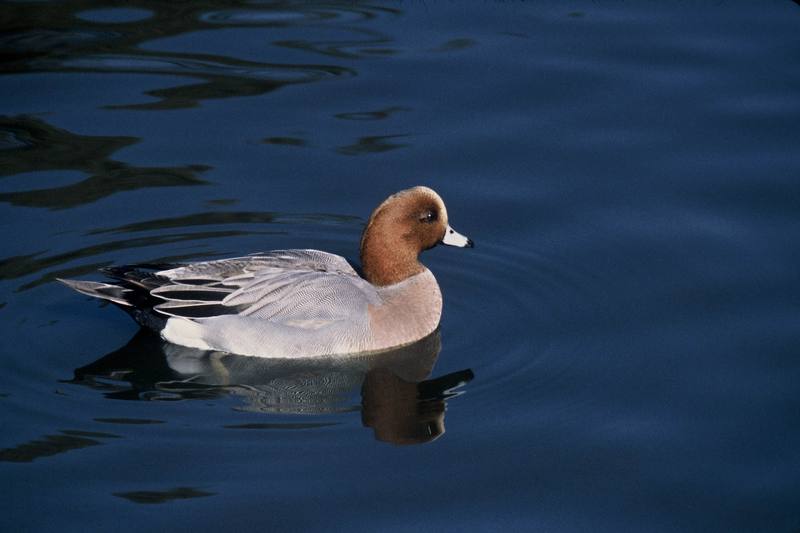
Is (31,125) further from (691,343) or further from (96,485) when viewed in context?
(691,343)

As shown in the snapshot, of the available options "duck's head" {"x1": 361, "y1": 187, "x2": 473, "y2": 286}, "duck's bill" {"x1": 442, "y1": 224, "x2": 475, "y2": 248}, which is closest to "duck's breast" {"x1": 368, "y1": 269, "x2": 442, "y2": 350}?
"duck's head" {"x1": 361, "y1": 187, "x2": 473, "y2": 286}

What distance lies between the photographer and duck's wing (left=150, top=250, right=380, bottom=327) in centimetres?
789

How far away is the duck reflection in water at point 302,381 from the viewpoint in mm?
7145

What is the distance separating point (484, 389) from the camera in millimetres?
7297

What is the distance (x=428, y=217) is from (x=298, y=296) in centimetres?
93

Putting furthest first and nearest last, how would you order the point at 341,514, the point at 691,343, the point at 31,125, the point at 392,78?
the point at 392,78
the point at 31,125
the point at 691,343
the point at 341,514

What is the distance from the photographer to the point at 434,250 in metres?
9.27

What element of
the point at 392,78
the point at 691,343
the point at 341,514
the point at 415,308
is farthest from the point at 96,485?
the point at 392,78

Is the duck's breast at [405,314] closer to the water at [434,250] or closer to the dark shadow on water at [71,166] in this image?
the water at [434,250]

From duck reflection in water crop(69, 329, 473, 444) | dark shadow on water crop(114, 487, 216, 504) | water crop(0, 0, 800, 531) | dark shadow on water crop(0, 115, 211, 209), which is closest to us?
dark shadow on water crop(114, 487, 216, 504)

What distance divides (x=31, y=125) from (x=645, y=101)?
474 cm

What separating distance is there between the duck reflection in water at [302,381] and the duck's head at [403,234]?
0.48 m

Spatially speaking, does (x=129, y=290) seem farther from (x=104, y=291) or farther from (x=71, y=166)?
(x=71, y=166)

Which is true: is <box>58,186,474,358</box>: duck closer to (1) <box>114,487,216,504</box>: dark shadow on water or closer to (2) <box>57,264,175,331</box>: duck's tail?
(2) <box>57,264,175,331</box>: duck's tail
